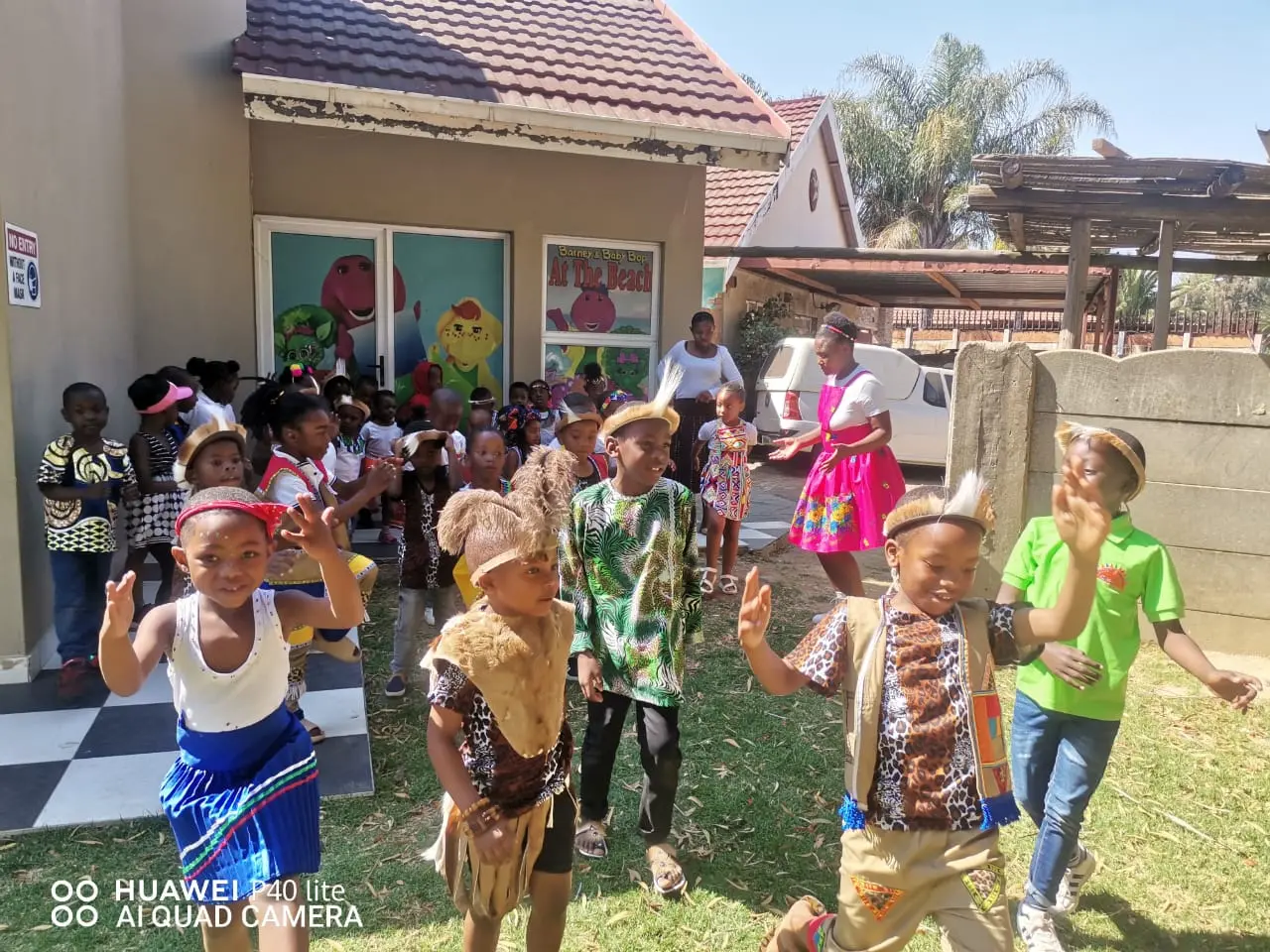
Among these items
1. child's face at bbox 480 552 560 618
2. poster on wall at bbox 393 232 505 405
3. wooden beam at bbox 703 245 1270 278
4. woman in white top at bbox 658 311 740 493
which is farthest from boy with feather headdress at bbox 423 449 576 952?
wooden beam at bbox 703 245 1270 278

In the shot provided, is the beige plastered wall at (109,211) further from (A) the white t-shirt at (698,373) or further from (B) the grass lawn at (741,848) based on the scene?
(A) the white t-shirt at (698,373)

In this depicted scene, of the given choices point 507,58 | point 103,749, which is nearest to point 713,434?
point 507,58

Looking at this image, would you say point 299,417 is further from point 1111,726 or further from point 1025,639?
point 1111,726

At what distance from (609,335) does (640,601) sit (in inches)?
222

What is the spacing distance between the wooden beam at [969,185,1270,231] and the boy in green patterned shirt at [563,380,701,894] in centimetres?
401

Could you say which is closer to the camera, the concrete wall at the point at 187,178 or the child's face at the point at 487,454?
the child's face at the point at 487,454

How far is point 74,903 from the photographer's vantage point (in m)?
2.66

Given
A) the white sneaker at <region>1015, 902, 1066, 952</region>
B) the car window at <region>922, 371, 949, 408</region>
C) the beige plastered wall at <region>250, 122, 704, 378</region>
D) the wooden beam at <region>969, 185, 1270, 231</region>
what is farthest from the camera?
the car window at <region>922, 371, 949, 408</region>

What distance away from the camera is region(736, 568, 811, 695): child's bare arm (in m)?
2.01

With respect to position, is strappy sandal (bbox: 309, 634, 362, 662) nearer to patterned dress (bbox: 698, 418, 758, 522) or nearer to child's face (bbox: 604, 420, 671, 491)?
child's face (bbox: 604, 420, 671, 491)

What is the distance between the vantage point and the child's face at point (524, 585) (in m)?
2.01

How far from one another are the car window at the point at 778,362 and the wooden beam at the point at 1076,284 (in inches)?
226

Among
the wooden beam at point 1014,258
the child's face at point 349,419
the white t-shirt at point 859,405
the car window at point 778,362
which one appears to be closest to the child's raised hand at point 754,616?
the white t-shirt at point 859,405

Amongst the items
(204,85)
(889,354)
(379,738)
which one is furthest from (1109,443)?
(889,354)
